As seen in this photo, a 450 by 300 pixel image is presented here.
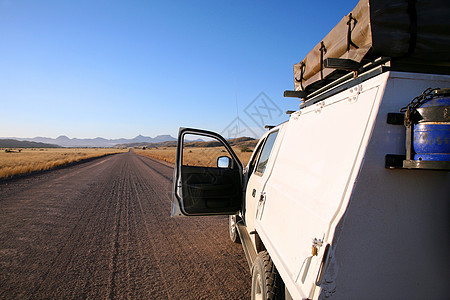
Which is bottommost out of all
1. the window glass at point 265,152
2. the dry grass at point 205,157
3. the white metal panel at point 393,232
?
the dry grass at point 205,157

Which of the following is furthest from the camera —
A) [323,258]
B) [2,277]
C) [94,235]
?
[94,235]

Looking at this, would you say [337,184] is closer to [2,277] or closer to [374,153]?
[374,153]

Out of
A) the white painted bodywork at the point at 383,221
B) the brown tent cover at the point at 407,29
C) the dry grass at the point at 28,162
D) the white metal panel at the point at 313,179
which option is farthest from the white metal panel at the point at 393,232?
the dry grass at the point at 28,162

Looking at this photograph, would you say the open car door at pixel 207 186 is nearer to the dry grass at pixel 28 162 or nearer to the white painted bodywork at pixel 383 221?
the white painted bodywork at pixel 383 221

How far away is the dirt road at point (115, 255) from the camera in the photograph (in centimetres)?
329

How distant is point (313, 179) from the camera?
191 centimetres

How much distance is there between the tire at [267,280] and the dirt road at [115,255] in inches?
35.6

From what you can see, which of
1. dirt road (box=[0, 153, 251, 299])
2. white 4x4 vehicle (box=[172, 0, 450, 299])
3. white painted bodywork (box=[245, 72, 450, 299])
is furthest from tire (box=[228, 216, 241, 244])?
white painted bodywork (box=[245, 72, 450, 299])

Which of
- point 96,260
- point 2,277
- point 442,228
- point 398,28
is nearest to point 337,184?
point 442,228

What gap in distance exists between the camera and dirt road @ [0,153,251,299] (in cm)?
329

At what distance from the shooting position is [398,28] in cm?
186

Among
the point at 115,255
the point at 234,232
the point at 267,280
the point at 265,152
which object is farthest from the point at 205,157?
the point at 267,280

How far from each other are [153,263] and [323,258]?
3233 millimetres

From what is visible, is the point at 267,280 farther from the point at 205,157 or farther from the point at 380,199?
the point at 205,157
